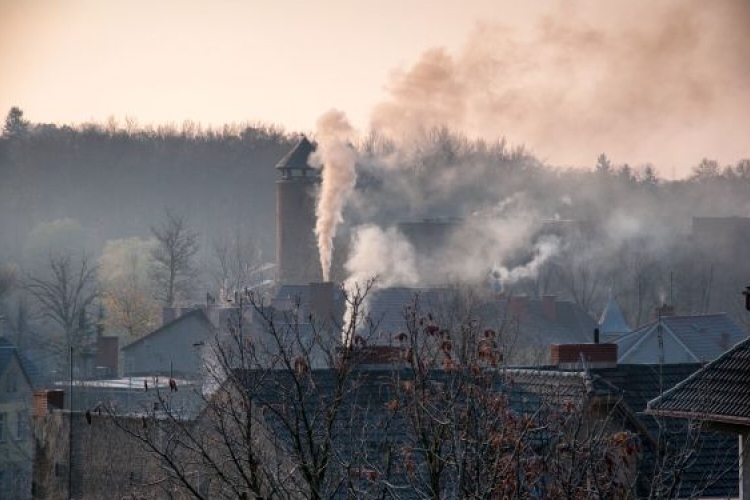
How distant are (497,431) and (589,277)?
72.9 m

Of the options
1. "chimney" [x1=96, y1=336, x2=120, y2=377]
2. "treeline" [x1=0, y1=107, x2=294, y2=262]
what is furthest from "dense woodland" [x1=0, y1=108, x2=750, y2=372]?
"chimney" [x1=96, y1=336, x2=120, y2=377]

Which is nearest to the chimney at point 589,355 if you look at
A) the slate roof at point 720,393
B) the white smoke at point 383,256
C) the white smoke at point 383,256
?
the slate roof at point 720,393

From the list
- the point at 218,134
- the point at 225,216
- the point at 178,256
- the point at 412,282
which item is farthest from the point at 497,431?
the point at 218,134

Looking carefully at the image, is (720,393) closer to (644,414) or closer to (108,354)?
(644,414)

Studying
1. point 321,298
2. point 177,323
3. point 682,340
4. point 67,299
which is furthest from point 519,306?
point 67,299

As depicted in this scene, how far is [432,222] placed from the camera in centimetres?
8569

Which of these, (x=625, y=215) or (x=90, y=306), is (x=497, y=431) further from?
(x=625, y=215)

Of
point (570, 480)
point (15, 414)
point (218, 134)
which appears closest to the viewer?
point (570, 480)

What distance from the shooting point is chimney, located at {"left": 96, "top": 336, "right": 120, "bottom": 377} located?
184ft

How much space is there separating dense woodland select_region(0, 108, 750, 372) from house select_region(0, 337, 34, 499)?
28.9 meters

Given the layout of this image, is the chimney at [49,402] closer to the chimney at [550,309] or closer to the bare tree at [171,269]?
the chimney at [550,309]

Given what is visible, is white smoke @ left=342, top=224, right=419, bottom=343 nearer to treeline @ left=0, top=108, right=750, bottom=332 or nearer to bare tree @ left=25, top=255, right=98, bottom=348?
treeline @ left=0, top=108, right=750, bottom=332

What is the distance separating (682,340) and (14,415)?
21574mm

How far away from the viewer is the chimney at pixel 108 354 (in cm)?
5612
